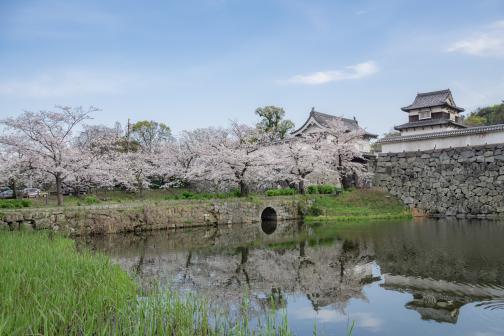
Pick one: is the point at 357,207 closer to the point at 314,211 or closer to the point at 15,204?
the point at 314,211

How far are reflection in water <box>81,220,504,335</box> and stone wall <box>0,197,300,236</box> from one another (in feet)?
6.04

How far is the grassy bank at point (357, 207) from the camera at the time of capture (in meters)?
28.4

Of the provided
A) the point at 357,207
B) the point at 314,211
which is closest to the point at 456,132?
the point at 357,207

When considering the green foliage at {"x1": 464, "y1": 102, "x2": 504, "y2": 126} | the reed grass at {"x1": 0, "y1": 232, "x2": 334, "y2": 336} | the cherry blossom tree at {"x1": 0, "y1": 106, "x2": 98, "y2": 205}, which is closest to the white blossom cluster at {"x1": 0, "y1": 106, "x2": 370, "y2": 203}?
the cherry blossom tree at {"x1": 0, "y1": 106, "x2": 98, "y2": 205}

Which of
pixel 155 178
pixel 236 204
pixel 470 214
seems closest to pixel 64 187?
pixel 155 178

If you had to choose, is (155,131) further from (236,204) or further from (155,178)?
(236,204)

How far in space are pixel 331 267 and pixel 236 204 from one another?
1474 centimetres

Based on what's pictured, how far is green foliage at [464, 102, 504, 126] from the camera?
51.1 meters

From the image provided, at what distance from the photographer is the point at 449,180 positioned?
30469 mm

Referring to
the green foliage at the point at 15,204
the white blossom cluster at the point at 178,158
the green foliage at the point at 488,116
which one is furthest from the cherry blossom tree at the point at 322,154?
the green foliage at the point at 488,116

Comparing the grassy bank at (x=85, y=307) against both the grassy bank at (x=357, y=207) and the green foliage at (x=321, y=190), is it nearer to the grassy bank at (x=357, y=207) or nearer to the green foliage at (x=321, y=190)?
the grassy bank at (x=357, y=207)

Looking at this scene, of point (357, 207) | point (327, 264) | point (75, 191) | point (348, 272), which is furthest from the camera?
point (75, 191)

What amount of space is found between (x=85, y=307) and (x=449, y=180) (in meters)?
29.3

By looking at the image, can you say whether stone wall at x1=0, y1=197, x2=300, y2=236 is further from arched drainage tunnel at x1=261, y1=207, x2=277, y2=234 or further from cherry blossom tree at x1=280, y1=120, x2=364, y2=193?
cherry blossom tree at x1=280, y1=120, x2=364, y2=193
